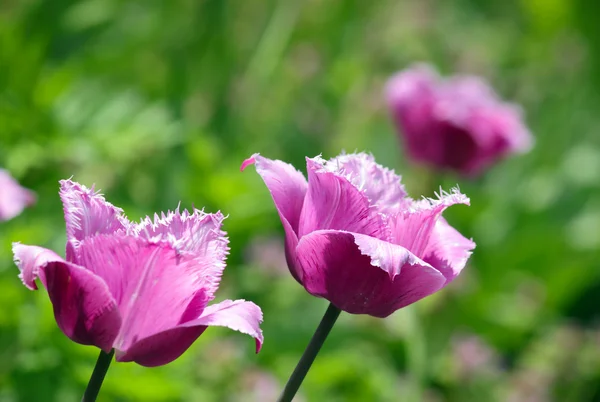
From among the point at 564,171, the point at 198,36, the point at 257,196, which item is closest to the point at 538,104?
the point at 564,171

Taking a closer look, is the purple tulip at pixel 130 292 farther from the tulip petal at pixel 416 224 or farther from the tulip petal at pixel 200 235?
the tulip petal at pixel 416 224

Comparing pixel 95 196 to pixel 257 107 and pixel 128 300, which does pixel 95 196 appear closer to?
pixel 128 300

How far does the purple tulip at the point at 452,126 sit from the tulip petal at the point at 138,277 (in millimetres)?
981

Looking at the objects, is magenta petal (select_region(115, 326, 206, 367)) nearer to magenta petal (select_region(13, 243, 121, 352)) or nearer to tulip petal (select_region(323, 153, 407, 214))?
magenta petal (select_region(13, 243, 121, 352))

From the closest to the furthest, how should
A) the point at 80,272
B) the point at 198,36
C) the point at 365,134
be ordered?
the point at 80,272, the point at 198,36, the point at 365,134

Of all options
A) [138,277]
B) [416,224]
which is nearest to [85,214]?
[138,277]

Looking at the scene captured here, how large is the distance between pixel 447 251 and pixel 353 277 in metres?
0.07

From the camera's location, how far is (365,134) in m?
2.07

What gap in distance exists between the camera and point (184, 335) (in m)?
0.46

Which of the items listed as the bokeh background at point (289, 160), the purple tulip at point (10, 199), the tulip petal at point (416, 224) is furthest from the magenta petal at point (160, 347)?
the bokeh background at point (289, 160)

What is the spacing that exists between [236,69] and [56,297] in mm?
1465

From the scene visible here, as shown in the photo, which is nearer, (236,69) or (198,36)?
(198,36)

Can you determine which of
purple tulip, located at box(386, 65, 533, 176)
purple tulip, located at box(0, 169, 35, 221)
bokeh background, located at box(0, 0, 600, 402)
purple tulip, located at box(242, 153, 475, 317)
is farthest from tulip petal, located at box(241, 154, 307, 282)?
purple tulip, located at box(386, 65, 533, 176)

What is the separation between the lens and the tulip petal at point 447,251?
54 cm
